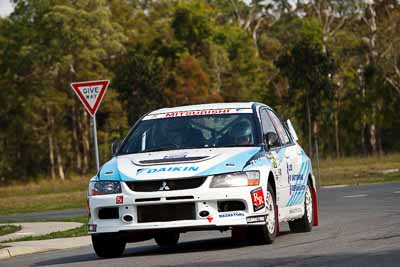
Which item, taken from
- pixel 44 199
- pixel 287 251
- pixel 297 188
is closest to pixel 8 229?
pixel 297 188

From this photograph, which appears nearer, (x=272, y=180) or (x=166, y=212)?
(x=166, y=212)

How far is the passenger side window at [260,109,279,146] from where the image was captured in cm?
1482

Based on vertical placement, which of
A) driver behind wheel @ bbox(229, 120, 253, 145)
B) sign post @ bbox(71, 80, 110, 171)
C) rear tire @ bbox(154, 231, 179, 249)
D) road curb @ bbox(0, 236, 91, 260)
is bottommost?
road curb @ bbox(0, 236, 91, 260)

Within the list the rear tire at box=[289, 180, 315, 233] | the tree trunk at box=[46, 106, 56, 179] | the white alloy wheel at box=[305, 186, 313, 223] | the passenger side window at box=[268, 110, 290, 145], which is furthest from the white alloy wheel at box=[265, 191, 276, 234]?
the tree trunk at box=[46, 106, 56, 179]

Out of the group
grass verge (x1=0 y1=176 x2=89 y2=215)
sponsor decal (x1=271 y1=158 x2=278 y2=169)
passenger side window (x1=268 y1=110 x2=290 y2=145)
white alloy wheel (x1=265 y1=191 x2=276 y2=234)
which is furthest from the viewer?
grass verge (x1=0 y1=176 x2=89 y2=215)

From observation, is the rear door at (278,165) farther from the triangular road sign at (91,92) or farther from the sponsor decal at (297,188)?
the triangular road sign at (91,92)

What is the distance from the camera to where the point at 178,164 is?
13172mm

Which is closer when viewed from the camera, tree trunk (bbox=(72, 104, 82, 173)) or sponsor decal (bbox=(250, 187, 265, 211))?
sponsor decal (bbox=(250, 187, 265, 211))

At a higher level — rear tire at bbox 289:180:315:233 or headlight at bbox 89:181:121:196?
headlight at bbox 89:181:121:196

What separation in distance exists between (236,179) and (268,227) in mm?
854

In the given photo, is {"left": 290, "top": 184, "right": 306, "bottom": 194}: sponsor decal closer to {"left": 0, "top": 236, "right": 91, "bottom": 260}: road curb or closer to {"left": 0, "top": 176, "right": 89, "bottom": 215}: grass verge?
{"left": 0, "top": 236, "right": 91, "bottom": 260}: road curb

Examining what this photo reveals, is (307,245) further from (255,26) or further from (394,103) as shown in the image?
(255,26)

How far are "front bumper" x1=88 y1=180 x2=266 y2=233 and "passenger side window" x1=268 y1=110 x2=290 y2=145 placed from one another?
98.7 inches

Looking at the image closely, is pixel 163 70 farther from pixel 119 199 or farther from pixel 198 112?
pixel 119 199
